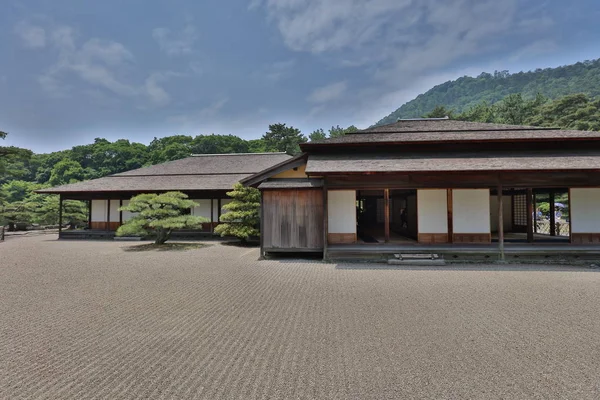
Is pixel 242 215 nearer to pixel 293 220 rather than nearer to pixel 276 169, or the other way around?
pixel 276 169

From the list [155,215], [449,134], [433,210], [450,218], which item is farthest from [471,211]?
[155,215]

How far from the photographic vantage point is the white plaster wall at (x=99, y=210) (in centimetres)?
1844

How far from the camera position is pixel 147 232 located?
13.6 m

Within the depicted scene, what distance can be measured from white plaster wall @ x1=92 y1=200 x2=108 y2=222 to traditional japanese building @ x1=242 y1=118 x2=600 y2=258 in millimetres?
13123

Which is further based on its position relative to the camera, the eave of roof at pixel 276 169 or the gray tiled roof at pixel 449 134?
the eave of roof at pixel 276 169

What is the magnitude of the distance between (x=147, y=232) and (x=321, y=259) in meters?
9.12

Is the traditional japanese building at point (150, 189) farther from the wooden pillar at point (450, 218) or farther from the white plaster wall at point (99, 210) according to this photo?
the wooden pillar at point (450, 218)

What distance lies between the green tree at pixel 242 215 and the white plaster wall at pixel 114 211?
8.95m

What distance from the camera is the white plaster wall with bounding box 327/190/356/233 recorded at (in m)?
10.4

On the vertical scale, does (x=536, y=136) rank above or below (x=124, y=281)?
above

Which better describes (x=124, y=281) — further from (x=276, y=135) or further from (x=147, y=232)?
(x=276, y=135)

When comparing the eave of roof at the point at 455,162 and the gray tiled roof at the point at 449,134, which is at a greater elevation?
the gray tiled roof at the point at 449,134

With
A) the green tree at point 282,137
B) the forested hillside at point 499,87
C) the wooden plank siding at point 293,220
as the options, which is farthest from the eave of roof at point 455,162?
the forested hillside at point 499,87

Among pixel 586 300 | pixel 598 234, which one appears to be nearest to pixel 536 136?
pixel 598 234
